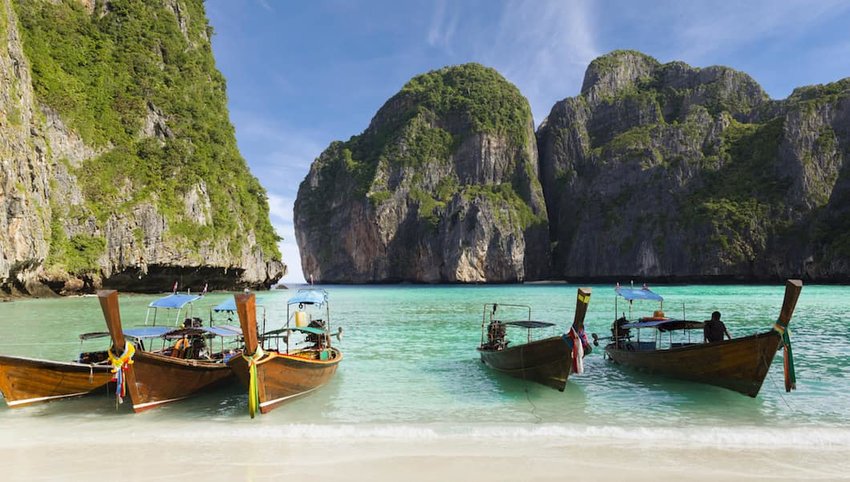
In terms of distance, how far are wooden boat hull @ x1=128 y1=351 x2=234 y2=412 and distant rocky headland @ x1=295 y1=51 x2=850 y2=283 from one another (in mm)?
95554

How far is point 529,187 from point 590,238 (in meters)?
19.9

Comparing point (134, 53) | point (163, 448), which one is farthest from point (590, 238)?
point (163, 448)

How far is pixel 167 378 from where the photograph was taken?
10109 mm

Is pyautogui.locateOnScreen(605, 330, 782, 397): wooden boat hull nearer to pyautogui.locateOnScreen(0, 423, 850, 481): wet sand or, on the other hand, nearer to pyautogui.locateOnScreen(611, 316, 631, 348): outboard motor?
pyautogui.locateOnScreen(611, 316, 631, 348): outboard motor

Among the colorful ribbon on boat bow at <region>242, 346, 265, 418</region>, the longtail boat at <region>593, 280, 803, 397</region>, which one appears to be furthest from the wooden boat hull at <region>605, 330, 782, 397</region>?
the colorful ribbon on boat bow at <region>242, 346, 265, 418</region>

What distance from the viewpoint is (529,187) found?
121 meters

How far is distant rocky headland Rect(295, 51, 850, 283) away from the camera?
294 ft

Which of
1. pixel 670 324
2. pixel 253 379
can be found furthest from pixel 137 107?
pixel 670 324

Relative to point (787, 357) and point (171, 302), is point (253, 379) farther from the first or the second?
point (787, 357)

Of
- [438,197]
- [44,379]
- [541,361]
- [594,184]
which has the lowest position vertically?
[44,379]

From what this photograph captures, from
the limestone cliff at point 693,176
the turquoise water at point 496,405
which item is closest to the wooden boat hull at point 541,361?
the turquoise water at point 496,405

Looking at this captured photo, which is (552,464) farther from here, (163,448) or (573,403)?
(163,448)

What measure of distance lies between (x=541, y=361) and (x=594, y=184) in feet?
377

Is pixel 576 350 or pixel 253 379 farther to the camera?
pixel 576 350
